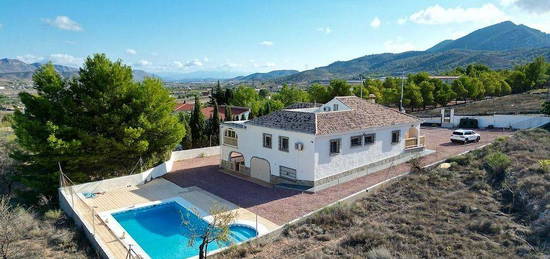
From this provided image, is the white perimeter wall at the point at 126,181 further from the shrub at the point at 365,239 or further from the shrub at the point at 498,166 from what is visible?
the shrub at the point at 498,166

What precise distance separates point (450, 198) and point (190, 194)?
45.8 feet

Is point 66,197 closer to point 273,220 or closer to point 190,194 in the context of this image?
point 190,194

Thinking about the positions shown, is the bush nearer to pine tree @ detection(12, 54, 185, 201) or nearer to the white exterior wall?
the white exterior wall

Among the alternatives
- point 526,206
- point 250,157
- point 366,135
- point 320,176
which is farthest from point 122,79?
point 526,206

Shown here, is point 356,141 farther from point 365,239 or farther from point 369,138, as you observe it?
point 365,239

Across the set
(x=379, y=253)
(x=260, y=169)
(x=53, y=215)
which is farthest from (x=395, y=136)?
(x=53, y=215)

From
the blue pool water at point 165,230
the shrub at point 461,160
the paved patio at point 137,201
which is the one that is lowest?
the blue pool water at point 165,230

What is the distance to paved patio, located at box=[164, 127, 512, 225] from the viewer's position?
711 inches

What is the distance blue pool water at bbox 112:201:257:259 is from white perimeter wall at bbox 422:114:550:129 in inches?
1395

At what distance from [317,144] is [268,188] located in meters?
4.13

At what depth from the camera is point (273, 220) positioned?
16.6m

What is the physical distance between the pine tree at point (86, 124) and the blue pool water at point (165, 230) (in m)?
5.70

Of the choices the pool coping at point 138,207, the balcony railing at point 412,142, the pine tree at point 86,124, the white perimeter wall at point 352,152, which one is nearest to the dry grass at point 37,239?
the pool coping at point 138,207

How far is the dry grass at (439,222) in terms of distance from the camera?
1180 centimetres
